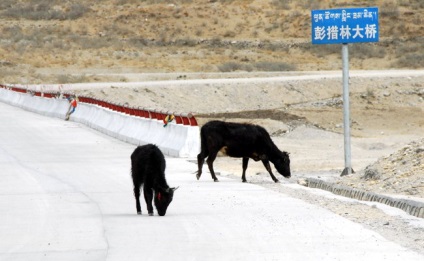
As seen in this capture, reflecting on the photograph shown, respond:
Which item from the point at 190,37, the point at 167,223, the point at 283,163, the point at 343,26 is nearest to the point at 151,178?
the point at 167,223

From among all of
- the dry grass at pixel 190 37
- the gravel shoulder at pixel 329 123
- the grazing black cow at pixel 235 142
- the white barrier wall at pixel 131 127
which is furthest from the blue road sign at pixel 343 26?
the dry grass at pixel 190 37

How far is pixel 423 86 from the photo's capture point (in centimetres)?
6356

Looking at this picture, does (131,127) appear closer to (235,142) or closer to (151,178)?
(235,142)

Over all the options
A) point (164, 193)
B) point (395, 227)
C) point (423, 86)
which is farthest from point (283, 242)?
point (423, 86)

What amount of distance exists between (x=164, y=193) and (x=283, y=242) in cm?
325

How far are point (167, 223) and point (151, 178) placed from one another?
1.17 m

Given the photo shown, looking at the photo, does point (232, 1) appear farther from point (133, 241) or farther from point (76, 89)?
point (133, 241)

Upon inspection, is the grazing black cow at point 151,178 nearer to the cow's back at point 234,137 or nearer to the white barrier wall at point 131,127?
the cow's back at point 234,137

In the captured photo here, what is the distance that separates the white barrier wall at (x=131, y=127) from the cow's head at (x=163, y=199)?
12081mm

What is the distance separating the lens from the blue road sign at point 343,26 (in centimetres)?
2423

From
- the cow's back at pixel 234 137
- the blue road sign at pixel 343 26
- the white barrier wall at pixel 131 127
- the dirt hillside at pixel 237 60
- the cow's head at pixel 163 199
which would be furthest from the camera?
the dirt hillside at pixel 237 60

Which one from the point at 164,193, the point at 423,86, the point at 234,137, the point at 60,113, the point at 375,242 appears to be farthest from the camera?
the point at 423,86

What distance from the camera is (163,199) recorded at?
1628cm

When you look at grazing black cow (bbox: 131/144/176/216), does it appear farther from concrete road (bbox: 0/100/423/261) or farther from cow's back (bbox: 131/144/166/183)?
concrete road (bbox: 0/100/423/261)
